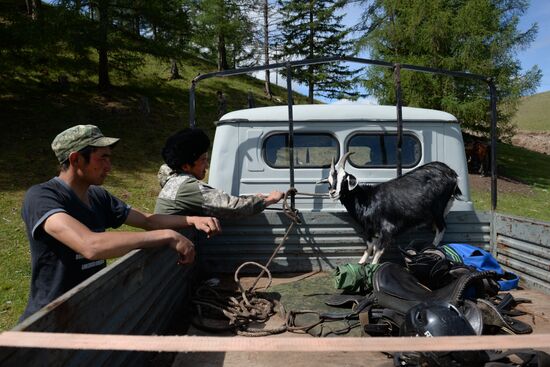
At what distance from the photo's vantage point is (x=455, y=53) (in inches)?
605

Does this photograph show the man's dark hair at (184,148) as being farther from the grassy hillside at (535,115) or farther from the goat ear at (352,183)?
the grassy hillside at (535,115)

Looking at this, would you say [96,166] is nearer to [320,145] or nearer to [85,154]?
[85,154]

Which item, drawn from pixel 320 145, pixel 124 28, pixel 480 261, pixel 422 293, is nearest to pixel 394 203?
pixel 480 261

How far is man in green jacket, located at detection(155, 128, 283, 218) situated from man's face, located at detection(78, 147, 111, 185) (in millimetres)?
902

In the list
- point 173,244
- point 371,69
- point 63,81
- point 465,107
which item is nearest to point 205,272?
point 173,244

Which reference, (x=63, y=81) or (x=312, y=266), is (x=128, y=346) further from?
(x=63, y=81)

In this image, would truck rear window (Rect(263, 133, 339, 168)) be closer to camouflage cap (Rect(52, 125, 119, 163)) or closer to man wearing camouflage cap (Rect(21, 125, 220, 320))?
man wearing camouflage cap (Rect(21, 125, 220, 320))

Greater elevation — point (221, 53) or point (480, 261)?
point (221, 53)

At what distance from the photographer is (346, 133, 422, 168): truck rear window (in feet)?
15.7

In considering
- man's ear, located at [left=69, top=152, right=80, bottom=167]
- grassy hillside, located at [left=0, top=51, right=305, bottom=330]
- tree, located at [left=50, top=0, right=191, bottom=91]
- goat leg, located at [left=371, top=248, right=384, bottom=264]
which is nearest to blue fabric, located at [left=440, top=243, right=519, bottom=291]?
goat leg, located at [left=371, top=248, right=384, bottom=264]

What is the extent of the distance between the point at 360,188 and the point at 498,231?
122 centimetres

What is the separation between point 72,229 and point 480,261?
285 centimetres

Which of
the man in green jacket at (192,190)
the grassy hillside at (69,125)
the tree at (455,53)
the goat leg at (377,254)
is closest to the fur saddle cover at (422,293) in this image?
the goat leg at (377,254)

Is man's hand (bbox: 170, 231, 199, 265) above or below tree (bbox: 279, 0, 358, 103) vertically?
below
